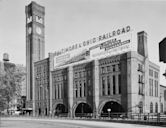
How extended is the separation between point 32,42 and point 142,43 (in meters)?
47.1

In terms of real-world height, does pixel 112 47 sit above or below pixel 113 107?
above

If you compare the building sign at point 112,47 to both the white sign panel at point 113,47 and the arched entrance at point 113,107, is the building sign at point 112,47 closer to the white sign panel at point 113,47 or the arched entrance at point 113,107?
the white sign panel at point 113,47

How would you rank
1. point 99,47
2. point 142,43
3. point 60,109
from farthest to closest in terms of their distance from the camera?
point 60,109 → point 99,47 → point 142,43

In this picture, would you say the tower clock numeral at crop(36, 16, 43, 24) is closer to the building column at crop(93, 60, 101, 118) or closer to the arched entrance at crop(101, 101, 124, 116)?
the building column at crop(93, 60, 101, 118)

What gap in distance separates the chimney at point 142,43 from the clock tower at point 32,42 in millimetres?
42297

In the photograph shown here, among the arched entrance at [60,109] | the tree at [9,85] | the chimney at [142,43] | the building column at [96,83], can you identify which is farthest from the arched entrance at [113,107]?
→ the tree at [9,85]

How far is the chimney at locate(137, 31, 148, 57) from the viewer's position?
62844 mm

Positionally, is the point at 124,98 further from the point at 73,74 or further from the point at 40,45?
the point at 40,45

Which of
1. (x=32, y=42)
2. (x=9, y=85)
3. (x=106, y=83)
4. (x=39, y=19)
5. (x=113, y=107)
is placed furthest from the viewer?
(x=39, y=19)

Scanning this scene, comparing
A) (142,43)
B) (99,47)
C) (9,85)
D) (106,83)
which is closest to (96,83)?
(106,83)

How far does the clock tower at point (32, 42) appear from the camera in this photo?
→ 92225 millimetres

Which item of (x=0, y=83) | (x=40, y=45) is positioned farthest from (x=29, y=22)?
(x=0, y=83)

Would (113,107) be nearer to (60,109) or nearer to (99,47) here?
(99,47)

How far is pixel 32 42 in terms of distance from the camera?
95000 mm
